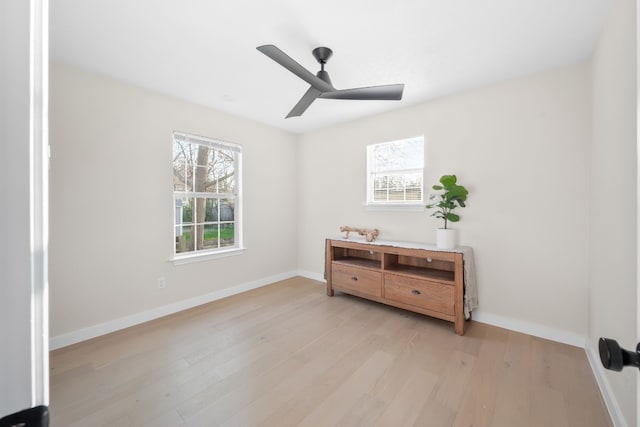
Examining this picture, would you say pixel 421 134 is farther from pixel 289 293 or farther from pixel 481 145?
pixel 289 293

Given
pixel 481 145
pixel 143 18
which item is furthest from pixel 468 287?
pixel 143 18

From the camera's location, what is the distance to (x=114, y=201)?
2641 millimetres

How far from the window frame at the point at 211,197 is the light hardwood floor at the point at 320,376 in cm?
76

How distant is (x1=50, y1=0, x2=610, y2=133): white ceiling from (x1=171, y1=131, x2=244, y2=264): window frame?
2.05ft

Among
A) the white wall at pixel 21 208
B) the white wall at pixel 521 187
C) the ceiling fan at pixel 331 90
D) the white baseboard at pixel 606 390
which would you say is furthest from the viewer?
the white wall at pixel 521 187

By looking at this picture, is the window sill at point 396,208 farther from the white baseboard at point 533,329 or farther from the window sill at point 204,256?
the window sill at point 204,256

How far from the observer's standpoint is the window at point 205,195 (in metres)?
3.20

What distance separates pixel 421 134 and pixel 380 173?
0.70 m

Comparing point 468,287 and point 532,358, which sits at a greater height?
point 468,287

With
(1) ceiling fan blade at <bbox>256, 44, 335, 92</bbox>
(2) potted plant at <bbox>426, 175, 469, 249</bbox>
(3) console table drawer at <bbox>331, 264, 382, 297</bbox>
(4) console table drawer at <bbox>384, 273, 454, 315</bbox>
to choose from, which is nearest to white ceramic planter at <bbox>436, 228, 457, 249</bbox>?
(2) potted plant at <bbox>426, 175, 469, 249</bbox>

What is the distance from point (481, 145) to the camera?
280 centimetres

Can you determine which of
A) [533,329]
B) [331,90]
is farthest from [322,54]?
[533,329]

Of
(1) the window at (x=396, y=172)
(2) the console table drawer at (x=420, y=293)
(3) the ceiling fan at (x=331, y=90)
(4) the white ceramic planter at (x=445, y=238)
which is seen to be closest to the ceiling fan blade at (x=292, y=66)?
(3) the ceiling fan at (x=331, y=90)

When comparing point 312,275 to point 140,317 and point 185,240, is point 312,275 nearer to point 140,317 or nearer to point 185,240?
point 185,240
